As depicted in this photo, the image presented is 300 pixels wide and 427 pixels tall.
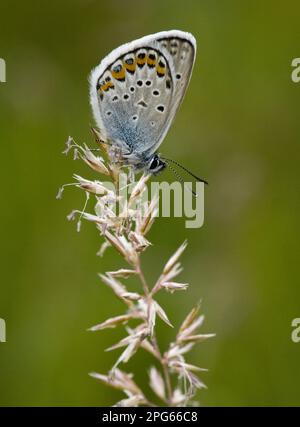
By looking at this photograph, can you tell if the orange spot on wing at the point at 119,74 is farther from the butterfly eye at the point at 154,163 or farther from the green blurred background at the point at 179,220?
the green blurred background at the point at 179,220

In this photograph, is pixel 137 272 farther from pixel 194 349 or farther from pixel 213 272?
pixel 213 272

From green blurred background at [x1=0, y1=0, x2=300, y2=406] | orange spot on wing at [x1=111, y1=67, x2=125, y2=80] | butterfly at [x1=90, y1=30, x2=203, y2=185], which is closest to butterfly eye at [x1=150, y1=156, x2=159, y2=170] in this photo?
butterfly at [x1=90, y1=30, x2=203, y2=185]

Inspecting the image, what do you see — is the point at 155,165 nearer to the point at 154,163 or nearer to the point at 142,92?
the point at 154,163

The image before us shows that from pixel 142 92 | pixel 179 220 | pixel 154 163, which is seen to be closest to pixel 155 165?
pixel 154 163

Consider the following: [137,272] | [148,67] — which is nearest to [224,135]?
[148,67]

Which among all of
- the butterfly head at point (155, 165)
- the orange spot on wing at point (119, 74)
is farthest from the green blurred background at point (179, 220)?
the orange spot on wing at point (119, 74)

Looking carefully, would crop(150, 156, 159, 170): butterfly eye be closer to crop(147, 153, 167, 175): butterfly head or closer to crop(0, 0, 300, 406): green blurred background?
crop(147, 153, 167, 175): butterfly head
